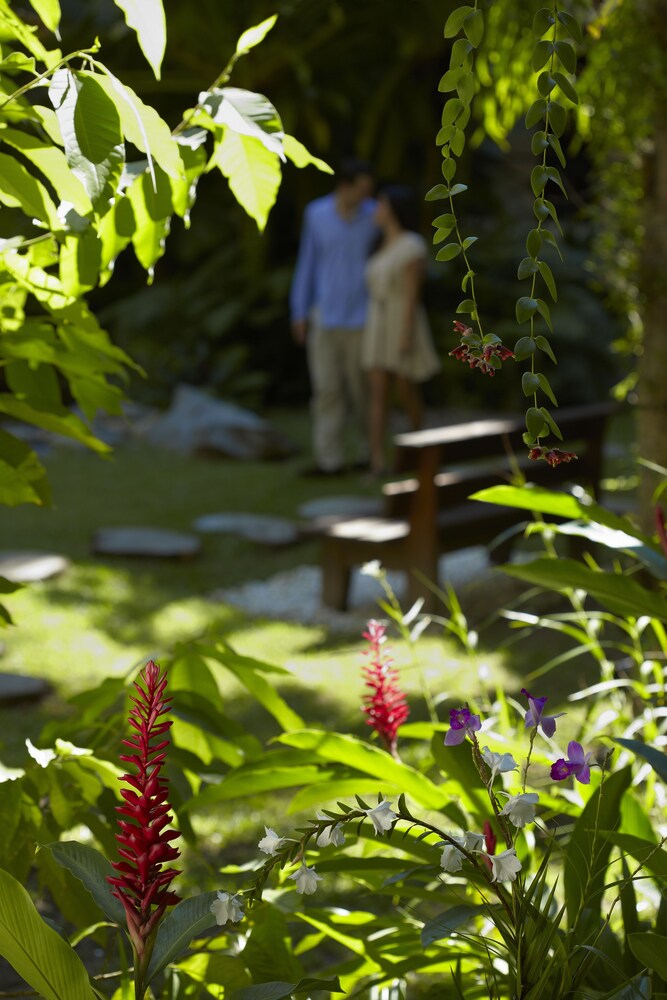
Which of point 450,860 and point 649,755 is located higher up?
point 450,860

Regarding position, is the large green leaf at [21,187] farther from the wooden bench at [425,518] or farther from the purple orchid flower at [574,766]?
the wooden bench at [425,518]

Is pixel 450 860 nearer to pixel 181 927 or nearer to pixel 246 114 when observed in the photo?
pixel 181 927

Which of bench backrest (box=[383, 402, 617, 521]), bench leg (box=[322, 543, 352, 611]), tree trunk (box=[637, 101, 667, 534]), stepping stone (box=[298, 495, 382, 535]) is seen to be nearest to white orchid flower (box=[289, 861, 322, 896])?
tree trunk (box=[637, 101, 667, 534])

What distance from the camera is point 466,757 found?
5.98 ft

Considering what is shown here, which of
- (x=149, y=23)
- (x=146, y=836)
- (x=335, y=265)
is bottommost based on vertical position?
(x=335, y=265)

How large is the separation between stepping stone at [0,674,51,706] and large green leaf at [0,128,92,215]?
10.3ft

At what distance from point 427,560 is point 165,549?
69.3 inches

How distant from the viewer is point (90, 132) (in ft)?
3.93

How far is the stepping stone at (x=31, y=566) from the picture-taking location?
19.2 feet

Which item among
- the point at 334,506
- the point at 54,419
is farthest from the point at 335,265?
the point at 54,419

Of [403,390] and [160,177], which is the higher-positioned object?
[160,177]

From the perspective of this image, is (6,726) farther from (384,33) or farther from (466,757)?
(384,33)

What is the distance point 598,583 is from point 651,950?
0.80 m

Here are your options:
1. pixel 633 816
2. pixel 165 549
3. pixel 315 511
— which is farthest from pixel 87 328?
pixel 315 511
